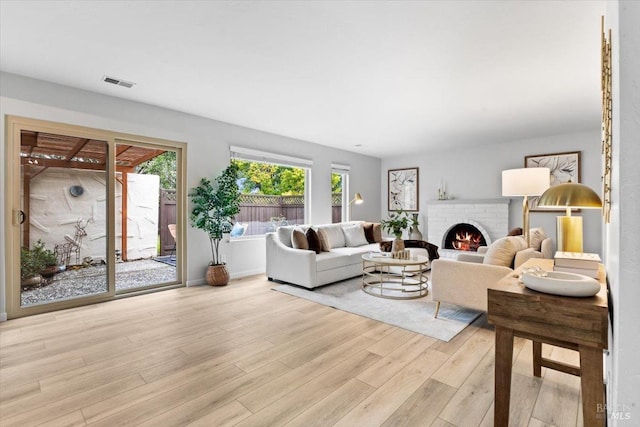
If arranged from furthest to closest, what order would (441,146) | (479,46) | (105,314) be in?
(441,146), (105,314), (479,46)

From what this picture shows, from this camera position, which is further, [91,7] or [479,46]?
[479,46]

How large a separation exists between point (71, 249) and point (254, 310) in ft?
7.70

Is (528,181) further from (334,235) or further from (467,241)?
(467,241)

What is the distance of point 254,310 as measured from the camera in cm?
348

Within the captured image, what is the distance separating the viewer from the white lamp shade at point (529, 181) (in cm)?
270

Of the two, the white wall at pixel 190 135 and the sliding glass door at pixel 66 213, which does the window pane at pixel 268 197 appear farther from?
the sliding glass door at pixel 66 213

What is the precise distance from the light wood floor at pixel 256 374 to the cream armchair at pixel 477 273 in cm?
31

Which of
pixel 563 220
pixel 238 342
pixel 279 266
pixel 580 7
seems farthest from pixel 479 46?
pixel 279 266

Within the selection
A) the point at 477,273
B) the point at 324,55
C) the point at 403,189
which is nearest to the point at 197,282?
the point at 324,55

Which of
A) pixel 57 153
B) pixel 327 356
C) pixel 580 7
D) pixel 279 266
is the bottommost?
pixel 327 356

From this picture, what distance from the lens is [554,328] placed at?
1.35 m

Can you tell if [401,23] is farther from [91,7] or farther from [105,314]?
[105,314]

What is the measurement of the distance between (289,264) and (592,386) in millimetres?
3610

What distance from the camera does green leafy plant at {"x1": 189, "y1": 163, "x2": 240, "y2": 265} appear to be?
174 inches
